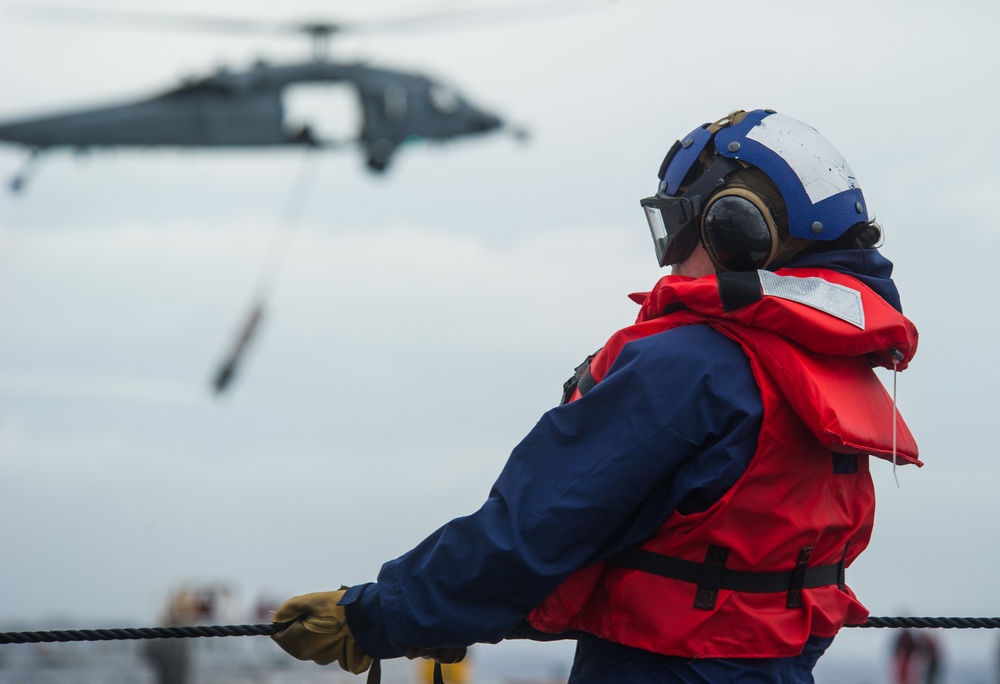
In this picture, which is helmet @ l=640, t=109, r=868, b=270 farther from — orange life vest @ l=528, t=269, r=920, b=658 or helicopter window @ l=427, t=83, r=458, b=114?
helicopter window @ l=427, t=83, r=458, b=114

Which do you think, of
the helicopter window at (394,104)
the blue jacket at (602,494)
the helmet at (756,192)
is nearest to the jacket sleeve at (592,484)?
the blue jacket at (602,494)

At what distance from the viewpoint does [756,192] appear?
2.98 metres

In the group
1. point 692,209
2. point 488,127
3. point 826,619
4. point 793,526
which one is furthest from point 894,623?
point 488,127

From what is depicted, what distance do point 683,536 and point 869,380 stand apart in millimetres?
617

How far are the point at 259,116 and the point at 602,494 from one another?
2440 cm

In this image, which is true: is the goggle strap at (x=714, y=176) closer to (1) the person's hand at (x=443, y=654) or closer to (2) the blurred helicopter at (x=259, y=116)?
(1) the person's hand at (x=443, y=654)

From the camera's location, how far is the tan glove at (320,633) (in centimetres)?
294

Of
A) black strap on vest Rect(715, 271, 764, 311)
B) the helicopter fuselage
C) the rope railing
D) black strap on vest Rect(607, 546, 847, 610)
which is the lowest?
the rope railing

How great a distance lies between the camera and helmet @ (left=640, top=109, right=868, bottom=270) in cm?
292

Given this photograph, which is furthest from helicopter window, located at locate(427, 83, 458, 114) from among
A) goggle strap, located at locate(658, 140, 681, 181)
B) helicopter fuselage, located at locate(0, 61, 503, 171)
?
goggle strap, located at locate(658, 140, 681, 181)

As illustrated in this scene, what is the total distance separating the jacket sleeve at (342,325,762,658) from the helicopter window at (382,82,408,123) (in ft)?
79.8

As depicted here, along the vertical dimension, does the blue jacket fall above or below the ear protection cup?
below

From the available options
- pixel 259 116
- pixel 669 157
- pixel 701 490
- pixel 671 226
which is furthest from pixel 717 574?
pixel 259 116

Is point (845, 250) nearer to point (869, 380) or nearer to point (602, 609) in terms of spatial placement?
point (869, 380)
